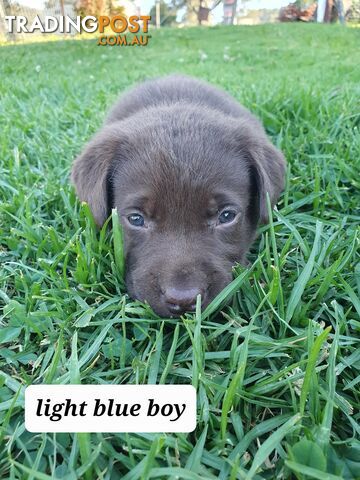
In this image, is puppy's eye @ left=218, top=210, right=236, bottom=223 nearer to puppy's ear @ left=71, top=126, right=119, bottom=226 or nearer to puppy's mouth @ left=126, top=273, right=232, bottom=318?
puppy's mouth @ left=126, top=273, right=232, bottom=318

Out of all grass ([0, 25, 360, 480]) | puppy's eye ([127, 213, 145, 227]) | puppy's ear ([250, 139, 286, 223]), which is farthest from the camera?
puppy's ear ([250, 139, 286, 223])

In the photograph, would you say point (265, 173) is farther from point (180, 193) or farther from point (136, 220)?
point (136, 220)

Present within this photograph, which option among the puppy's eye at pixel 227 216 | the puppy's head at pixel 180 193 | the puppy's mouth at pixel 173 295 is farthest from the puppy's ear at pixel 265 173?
the puppy's mouth at pixel 173 295

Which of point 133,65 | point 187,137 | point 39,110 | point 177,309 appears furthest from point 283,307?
point 133,65

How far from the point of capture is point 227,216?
2.41 metres

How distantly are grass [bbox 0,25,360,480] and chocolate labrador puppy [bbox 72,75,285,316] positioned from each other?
12cm

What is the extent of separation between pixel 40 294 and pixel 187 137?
111cm

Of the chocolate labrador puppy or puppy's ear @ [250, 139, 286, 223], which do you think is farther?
puppy's ear @ [250, 139, 286, 223]

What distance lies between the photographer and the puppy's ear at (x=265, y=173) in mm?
2494

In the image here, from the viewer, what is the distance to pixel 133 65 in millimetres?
8617

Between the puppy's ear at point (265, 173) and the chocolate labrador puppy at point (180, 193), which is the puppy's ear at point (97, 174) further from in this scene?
the puppy's ear at point (265, 173)

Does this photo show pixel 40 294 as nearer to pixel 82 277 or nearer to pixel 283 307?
pixel 82 277

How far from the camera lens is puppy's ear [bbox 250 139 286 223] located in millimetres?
2494

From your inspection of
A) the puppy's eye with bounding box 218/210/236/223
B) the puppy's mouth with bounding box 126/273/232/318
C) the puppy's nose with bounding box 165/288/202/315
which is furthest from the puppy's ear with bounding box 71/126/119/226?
the puppy's nose with bounding box 165/288/202/315
